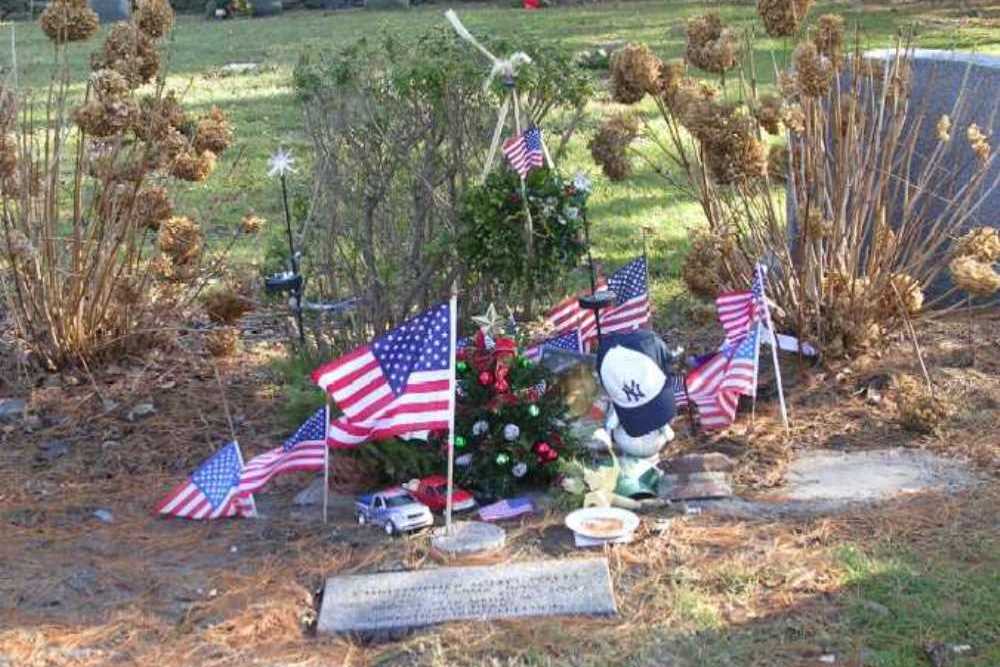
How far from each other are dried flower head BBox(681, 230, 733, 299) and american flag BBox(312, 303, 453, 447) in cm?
163

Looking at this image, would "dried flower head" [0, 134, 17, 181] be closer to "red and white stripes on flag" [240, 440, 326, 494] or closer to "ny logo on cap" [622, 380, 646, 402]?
"red and white stripes on flag" [240, 440, 326, 494]

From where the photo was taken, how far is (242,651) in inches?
159

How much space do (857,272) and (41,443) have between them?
371 cm

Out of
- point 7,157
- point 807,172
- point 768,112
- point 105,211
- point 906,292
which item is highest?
point 768,112

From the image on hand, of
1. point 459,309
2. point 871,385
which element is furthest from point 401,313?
point 871,385

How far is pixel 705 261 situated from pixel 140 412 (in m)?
2.57

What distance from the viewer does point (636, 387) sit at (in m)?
4.90

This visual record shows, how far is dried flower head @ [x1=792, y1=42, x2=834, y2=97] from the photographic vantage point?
5.48m

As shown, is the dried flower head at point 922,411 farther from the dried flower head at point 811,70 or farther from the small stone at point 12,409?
the small stone at point 12,409

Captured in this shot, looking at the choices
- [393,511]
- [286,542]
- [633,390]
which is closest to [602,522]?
[633,390]

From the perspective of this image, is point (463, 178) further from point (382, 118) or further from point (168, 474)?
point (168, 474)

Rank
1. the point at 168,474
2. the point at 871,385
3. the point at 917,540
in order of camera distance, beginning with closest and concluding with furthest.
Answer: the point at 917,540
the point at 168,474
the point at 871,385

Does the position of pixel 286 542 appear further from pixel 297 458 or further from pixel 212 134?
pixel 212 134

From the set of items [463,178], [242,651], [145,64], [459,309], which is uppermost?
[145,64]
